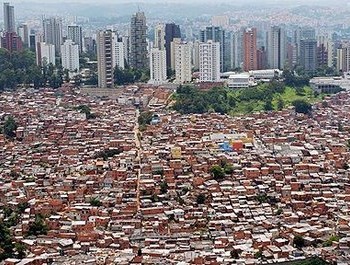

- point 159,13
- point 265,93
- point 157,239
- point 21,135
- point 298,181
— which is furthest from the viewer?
point 159,13

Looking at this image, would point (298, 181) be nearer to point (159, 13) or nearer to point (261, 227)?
point (261, 227)

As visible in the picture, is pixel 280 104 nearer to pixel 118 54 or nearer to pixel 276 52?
pixel 118 54

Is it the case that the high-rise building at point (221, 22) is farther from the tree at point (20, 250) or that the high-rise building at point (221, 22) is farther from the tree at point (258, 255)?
the tree at point (258, 255)

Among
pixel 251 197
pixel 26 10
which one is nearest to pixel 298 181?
pixel 251 197

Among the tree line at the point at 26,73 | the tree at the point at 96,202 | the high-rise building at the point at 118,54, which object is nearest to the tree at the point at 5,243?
the tree at the point at 96,202

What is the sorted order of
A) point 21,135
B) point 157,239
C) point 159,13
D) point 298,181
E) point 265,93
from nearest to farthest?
point 157,239, point 298,181, point 21,135, point 265,93, point 159,13

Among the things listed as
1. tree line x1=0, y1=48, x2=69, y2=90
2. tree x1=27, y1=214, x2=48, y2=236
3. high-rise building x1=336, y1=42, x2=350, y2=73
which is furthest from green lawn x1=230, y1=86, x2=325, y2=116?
tree x1=27, y1=214, x2=48, y2=236

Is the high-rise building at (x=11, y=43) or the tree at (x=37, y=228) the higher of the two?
the high-rise building at (x=11, y=43)

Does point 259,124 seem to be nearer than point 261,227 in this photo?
No
